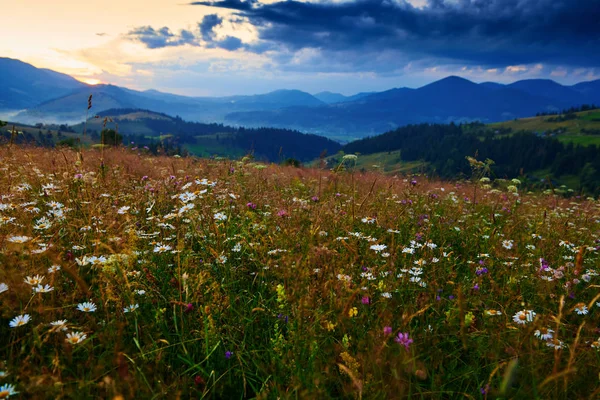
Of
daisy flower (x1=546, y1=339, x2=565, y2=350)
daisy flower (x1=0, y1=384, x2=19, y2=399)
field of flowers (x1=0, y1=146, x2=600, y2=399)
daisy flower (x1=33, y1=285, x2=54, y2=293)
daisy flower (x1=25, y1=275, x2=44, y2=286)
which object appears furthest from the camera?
daisy flower (x1=25, y1=275, x2=44, y2=286)

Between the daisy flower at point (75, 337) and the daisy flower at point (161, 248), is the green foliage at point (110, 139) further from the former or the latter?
the daisy flower at point (75, 337)

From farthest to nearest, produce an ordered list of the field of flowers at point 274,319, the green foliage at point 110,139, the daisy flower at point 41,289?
1. the green foliage at point 110,139
2. the daisy flower at point 41,289
3. the field of flowers at point 274,319

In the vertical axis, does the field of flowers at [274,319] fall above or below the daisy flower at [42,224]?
below

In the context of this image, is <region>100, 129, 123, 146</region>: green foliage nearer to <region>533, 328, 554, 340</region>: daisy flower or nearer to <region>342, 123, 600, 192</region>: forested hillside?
<region>533, 328, 554, 340</region>: daisy flower

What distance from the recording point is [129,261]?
2678mm

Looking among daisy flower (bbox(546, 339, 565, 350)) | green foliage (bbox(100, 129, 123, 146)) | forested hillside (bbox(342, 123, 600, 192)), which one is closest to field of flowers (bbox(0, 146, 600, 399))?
daisy flower (bbox(546, 339, 565, 350))

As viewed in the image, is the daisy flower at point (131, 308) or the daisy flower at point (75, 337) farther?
the daisy flower at point (131, 308)

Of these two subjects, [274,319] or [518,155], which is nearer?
[274,319]

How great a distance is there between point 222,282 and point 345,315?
4.17 ft

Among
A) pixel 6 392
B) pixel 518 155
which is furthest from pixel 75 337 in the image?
pixel 518 155

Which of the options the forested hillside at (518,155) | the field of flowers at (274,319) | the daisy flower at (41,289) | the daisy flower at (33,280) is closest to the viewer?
the field of flowers at (274,319)

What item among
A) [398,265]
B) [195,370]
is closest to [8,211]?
[195,370]

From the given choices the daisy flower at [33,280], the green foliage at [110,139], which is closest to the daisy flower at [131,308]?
the daisy flower at [33,280]

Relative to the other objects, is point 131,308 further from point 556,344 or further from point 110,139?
point 110,139
